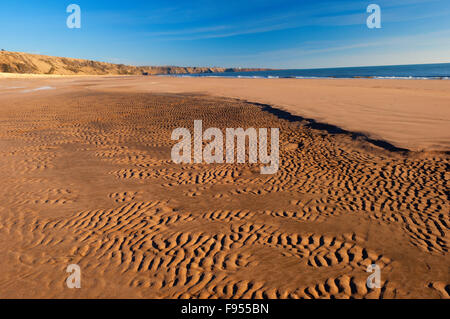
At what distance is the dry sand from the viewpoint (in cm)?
411

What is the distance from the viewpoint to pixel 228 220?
5762mm

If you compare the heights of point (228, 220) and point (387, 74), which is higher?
point (387, 74)

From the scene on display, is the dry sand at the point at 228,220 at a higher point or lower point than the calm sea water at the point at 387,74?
lower

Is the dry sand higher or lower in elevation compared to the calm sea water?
lower

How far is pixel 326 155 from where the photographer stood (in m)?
9.37

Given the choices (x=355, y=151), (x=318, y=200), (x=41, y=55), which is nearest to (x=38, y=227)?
(x=318, y=200)

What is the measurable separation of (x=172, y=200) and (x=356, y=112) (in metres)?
13.5

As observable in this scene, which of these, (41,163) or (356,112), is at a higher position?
(356,112)

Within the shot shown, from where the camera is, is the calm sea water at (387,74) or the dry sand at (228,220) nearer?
the dry sand at (228,220)

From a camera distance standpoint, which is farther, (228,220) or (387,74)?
(387,74)

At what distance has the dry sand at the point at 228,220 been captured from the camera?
13.5 ft

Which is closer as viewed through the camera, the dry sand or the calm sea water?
the dry sand
